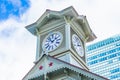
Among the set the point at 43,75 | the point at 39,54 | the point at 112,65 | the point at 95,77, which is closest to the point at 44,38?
the point at 39,54

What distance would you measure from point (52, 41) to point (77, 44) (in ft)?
7.59

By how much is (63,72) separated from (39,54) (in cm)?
570

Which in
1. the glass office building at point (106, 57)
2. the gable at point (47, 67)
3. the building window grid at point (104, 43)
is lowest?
the gable at point (47, 67)

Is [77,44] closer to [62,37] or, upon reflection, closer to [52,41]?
[62,37]

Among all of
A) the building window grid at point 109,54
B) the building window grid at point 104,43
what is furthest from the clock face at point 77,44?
the building window grid at point 104,43

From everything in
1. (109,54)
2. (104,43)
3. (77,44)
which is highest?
(104,43)

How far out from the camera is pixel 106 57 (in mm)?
128750

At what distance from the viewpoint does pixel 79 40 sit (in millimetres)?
28969

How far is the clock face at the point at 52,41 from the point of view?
2750cm

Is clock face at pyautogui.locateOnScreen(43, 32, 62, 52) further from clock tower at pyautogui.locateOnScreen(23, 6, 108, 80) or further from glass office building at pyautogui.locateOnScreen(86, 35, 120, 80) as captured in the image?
glass office building at pyautogui.locateOnScreen(86, 35, 120, 80)

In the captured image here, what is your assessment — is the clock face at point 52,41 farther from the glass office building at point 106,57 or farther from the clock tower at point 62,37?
the glass office building at point 106,57

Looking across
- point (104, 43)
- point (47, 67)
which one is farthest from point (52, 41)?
point (104, 43)

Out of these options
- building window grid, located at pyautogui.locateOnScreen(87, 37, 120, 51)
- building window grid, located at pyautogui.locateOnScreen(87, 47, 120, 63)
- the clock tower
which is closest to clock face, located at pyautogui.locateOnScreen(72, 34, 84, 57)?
the clock tower

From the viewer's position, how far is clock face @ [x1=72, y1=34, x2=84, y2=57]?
2794 centimetres
